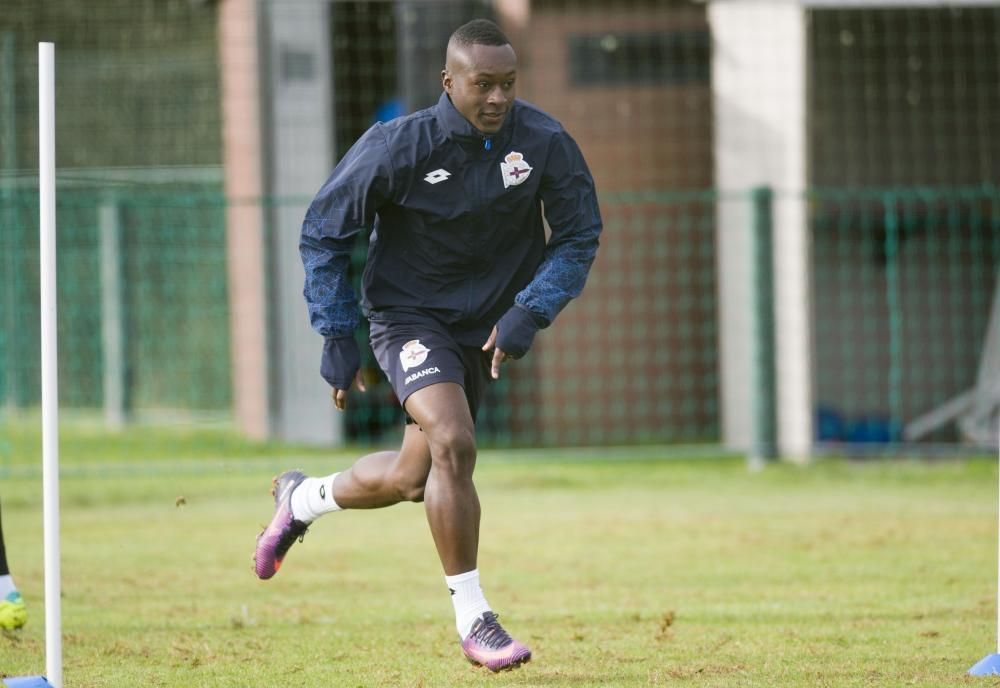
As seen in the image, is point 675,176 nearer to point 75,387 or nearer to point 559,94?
point 559,94

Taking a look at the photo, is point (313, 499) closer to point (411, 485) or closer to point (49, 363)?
point (411, 485)

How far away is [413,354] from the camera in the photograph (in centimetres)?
548

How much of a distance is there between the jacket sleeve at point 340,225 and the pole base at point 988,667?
239 centimetres

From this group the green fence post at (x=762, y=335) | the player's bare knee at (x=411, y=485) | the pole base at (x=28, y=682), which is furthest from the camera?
the green fence post at (x=762, y=335)

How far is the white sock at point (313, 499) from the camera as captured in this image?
5.94 m

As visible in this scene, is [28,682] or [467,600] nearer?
[28,682]

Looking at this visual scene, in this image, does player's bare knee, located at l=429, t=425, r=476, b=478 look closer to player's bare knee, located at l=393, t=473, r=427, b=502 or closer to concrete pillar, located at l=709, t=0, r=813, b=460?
player's bare knee, located at l=393, t=473, r=427, b=502

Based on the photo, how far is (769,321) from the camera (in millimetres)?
12656

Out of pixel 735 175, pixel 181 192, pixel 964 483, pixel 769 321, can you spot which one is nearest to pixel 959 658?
pixel 964 483

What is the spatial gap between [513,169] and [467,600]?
4.85ft

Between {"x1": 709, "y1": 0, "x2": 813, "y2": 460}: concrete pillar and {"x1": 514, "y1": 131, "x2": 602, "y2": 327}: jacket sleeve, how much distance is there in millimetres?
6908

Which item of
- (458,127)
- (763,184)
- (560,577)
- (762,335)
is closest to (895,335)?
(763,184)

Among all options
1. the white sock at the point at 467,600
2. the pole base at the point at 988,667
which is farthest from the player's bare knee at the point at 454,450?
the pole base at the point at 988,667

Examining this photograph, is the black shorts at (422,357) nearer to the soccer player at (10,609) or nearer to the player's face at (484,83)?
the player's face at (484,83)
